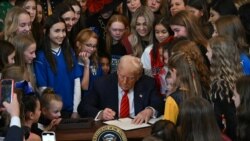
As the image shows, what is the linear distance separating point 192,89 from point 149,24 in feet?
5.86

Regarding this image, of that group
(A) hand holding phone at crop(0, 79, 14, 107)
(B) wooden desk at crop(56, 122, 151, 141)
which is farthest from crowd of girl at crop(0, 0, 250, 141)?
(A) hand holding phone at crop(0, 79, 14, 107)

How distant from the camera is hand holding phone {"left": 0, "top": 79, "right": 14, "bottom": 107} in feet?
10.8

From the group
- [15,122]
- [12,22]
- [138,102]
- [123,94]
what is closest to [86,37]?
[12,22]

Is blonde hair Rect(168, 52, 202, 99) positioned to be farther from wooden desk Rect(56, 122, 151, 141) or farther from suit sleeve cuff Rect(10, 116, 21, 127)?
suit sleeve cuff Rect(10, 116, 21, 127)

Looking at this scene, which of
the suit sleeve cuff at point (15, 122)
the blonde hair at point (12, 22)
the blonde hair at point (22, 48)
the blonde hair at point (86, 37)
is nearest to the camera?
the suit sleeve cuff at point (15, 122)

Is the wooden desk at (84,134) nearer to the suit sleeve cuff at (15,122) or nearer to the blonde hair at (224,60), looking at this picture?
the blonde hair at (224,60)

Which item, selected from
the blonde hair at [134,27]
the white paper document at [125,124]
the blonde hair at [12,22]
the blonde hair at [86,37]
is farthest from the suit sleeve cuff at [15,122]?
the blonde hair at [134,27]

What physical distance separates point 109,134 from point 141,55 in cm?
211

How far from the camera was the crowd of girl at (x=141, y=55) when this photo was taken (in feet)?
12.4

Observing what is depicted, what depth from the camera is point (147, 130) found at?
4301mm

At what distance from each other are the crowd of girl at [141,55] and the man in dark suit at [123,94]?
7.6 inches

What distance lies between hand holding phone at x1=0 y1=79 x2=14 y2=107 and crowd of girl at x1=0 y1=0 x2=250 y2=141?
1.05ft

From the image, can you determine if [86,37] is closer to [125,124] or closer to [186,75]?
[125,124]

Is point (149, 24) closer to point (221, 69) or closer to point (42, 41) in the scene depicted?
point (42, 41)
